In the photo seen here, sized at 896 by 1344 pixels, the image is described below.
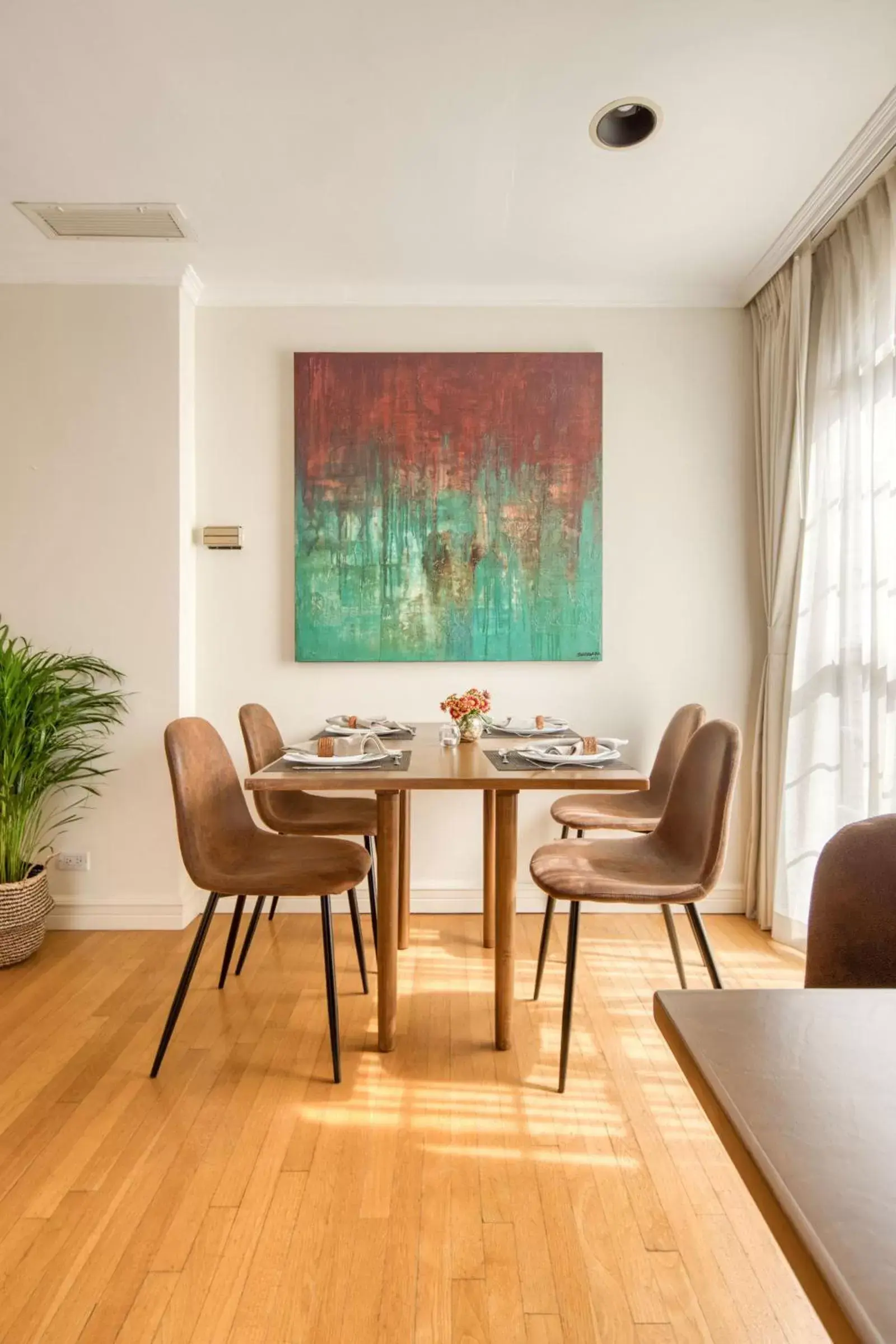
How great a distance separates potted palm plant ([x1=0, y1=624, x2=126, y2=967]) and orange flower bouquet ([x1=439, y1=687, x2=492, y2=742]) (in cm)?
147

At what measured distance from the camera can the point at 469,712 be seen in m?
2.91

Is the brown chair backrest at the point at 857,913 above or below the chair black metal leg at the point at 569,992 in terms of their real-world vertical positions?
above

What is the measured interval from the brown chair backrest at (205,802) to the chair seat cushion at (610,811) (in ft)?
3.90

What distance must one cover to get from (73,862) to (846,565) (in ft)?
10.5

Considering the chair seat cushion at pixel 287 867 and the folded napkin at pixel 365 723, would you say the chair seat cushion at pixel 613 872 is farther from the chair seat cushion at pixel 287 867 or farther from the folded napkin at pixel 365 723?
the folded napkin at pixel 365 723

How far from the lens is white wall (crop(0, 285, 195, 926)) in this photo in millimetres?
3457

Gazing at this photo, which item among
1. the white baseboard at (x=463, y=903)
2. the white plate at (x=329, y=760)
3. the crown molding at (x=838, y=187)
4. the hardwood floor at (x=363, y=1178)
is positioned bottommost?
the hardwood floor at (x=363, y=1178)

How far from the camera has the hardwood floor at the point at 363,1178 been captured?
57.0 inches

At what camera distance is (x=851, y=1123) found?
0.64m

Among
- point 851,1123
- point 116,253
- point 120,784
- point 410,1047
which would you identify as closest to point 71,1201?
point 410,1047

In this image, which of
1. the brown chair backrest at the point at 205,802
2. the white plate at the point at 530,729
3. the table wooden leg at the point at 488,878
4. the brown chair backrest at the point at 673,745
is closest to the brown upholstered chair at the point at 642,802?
the brown chair backrest at the point at 673,745

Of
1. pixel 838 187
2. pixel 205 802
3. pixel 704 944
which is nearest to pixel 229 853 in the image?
pixel 205 802

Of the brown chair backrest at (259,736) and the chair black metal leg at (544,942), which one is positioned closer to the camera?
the chair black metal leg at (544,942)

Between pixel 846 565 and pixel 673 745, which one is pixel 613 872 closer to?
pixel 673 745
